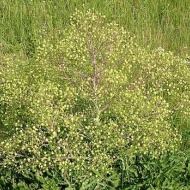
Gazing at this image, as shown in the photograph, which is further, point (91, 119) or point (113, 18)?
point (113, 18)

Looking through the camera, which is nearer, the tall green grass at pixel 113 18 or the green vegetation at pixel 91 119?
the green vegetation at pixel 91 119

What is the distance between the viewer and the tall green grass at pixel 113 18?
797 centimetres

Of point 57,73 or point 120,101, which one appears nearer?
point 120,101

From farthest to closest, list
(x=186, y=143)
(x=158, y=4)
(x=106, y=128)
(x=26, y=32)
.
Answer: (x=158, y=4) → (x=26, y=32) → (x=186, y=143) → (x=106, y=128)

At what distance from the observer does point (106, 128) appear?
4391 mm

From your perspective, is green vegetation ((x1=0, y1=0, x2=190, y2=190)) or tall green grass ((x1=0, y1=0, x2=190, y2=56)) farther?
tall green grass ((x1=0, y1=0, x2=190, y2=56))

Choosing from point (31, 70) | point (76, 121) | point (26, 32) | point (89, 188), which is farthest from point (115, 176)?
point (26, 32)

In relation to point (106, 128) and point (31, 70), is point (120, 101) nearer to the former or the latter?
point (106, 128)

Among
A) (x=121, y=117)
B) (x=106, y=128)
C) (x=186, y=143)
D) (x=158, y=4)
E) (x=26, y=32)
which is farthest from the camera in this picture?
(x=158, y=4)

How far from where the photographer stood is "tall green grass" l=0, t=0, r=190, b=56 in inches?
314

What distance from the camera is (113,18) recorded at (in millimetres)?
8391

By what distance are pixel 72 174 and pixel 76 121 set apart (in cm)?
51

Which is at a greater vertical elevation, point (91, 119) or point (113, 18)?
point (113, 18)

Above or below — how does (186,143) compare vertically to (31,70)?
below
